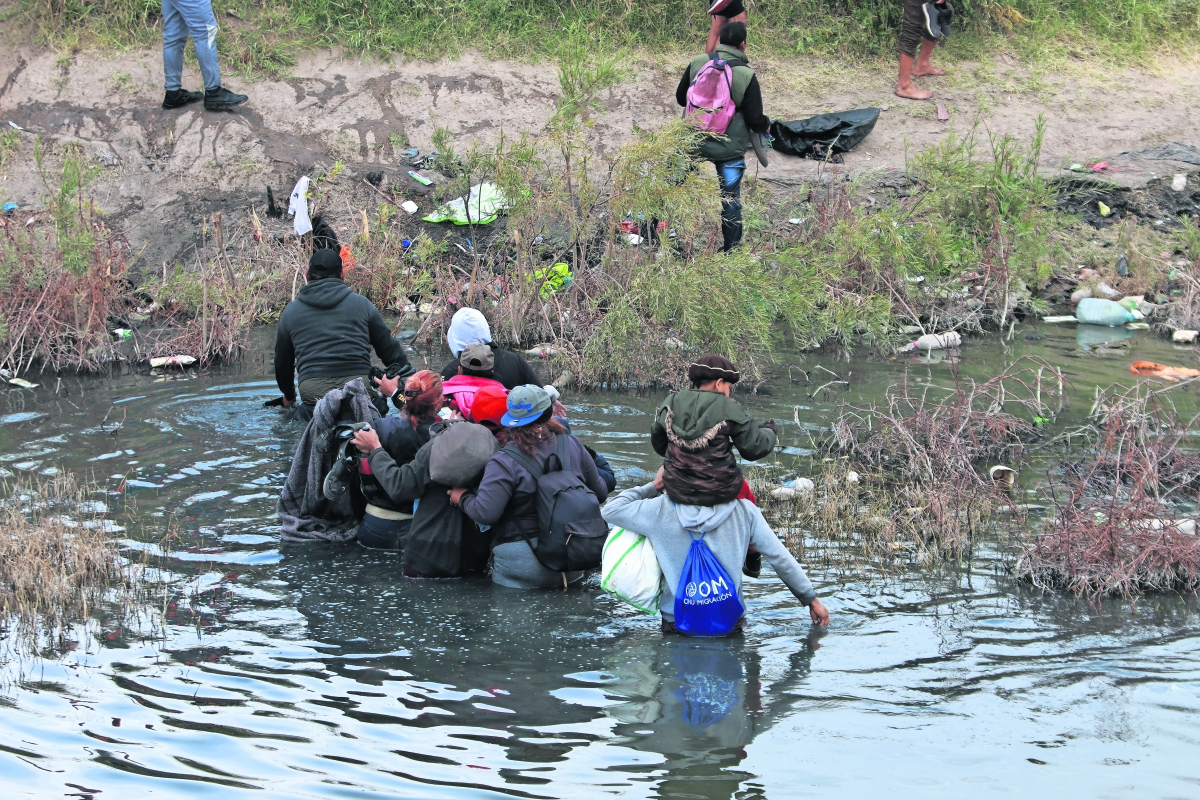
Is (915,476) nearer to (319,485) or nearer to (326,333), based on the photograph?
(319,485)

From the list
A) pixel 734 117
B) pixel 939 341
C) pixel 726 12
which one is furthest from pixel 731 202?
pixel 939 341

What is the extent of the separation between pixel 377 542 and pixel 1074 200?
10.9 meters

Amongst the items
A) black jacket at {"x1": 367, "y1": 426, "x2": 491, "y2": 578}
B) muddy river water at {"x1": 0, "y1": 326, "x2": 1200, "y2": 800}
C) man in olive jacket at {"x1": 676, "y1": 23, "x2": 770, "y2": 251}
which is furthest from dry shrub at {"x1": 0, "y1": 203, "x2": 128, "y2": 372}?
man in olive jacket at {"x1": 676, "y1": 23, "x2": 770, "y2": 251}

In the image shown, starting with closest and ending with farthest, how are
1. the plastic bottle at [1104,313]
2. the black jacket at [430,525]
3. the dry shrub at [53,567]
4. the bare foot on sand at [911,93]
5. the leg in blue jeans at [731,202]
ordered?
the dry shrub at [53,567]
the black jacket at [430,525]
the leg in blue jeans at [731,202]
the plastic bottle at [1104,313]
the bare foot on sand at [911,93]

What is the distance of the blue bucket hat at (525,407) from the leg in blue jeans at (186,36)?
10139mm

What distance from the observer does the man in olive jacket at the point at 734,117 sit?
10.8 meters

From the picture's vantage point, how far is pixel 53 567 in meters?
6.02

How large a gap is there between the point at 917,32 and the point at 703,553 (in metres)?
12.1

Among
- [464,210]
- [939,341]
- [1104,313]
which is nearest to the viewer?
[939,341]

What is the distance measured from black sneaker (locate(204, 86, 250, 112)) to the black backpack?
10398mm

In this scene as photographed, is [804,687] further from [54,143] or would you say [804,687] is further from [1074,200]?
[54,143]

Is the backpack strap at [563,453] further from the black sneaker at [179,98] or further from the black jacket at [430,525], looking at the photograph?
the black sneaker at [179,98]

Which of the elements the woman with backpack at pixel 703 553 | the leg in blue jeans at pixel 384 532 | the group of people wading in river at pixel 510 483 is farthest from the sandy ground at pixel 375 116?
the woman with backpack at pixel 703 553

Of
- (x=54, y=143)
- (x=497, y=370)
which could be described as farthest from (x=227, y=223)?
(x=497, y=370)
